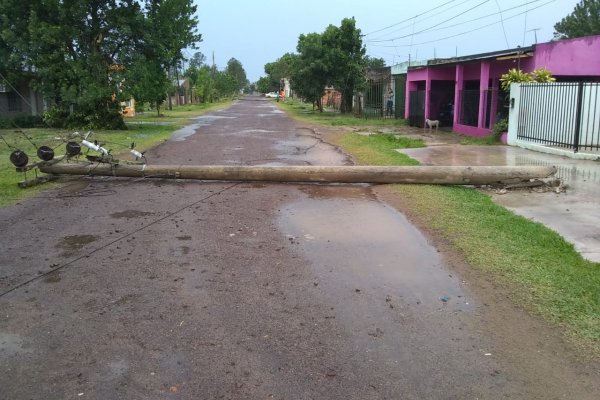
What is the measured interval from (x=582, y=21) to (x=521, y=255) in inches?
1986

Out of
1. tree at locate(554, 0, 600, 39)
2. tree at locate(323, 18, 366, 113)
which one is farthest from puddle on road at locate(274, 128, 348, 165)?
tree at locate(554, 0, 600, 39)

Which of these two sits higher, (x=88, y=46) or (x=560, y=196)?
(x=88, y=46)

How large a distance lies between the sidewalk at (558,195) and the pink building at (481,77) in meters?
3.56

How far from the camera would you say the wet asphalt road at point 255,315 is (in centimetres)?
351

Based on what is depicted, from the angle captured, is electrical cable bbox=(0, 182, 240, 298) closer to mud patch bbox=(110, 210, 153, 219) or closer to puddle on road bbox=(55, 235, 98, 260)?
puddle on road bbox=(55, 235, 98, 260)

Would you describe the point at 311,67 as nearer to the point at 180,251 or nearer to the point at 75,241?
the point at 75,241

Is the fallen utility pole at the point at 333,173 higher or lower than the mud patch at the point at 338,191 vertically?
higher

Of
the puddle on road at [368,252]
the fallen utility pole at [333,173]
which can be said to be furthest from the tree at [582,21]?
the puddle on road at [368,252]

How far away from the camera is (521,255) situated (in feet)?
19.5

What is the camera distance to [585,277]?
5176 mm

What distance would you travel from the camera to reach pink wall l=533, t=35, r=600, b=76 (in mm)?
15914

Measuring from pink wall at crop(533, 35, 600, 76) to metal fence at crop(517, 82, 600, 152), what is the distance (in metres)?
1.79

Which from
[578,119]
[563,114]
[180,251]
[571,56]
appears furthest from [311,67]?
[180,251]

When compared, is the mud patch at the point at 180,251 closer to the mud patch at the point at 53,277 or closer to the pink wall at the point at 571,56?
the mud patch at the point at 53,277
